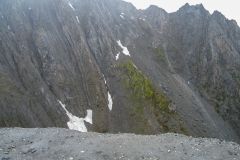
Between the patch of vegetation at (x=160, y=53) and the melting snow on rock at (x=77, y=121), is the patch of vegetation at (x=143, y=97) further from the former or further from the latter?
the patch of vegetation at (x=160, y=53)

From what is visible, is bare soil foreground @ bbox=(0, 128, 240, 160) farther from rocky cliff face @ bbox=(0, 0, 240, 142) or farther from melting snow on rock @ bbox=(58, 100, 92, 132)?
melting snow on rock @ bbox=(58, 100, 92, 132)

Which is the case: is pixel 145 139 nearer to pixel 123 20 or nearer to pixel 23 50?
pixel 23 50

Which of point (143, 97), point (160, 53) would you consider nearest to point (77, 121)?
point (143, 97)

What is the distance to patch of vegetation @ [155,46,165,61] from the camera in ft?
243

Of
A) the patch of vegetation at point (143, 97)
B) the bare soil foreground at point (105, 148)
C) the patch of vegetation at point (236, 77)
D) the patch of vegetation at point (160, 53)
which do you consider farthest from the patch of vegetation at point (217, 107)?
the bare soil foreground at point (105, 148)

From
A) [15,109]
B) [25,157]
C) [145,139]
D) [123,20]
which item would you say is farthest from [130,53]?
[25,157]

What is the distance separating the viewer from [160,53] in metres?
75.8

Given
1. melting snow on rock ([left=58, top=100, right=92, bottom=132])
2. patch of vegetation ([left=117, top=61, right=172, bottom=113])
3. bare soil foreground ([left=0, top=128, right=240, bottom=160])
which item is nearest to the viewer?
bare soil foreground ([left=0, top=128, right=240, bottom=160])

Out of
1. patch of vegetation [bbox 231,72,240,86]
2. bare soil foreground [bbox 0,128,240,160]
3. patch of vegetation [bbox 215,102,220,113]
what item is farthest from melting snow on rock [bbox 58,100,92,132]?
patch of vegetation [bbox 231,72,240,86]

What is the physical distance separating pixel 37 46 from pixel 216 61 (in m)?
61.1

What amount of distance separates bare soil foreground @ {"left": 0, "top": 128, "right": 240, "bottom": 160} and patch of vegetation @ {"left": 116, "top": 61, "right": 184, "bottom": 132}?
28.9m

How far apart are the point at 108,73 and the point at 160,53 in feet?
92.0

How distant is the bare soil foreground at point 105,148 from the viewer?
13.0m

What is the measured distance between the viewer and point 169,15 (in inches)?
3979
